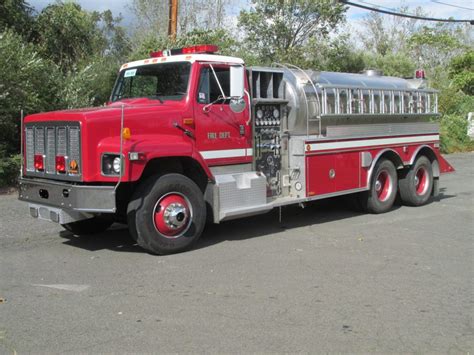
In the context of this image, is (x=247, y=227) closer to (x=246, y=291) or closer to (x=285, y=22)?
(x=246, y=291)

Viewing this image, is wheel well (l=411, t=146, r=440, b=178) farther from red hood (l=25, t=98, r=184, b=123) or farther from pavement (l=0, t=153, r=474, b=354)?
red hood (l=25, t=98, r=184, b=123)

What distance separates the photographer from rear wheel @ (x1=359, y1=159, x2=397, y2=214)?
990 cm

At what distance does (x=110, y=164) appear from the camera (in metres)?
6.50

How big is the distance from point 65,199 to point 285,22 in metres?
24.1

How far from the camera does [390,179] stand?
10.4 m

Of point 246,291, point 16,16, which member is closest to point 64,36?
point 16,16

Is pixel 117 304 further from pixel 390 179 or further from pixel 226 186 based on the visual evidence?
pixel 390 179

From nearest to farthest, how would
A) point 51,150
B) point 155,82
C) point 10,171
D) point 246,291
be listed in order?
1. point 246,291
2. point 51,150
3. point 155,82
4. point 10,171

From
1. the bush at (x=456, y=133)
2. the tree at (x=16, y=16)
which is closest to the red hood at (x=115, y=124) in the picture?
the tree at (x=16, y=16)

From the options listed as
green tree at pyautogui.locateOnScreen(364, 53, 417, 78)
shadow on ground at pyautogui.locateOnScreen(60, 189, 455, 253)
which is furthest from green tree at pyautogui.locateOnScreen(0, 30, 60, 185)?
green tree at pyautogui.locateOnScreen(364, 53, 417, 78)

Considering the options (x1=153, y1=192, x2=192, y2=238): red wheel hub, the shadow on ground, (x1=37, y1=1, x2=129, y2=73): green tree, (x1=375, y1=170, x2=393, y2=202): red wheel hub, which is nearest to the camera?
(x1=153, y1=192, x2=192, y2=238): red wheel hub

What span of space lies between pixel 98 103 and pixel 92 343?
11.8 m

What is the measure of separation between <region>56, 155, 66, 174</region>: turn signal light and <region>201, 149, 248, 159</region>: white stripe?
5.83ft

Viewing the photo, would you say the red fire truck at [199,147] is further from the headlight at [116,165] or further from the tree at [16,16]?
the tree at [16,16]
